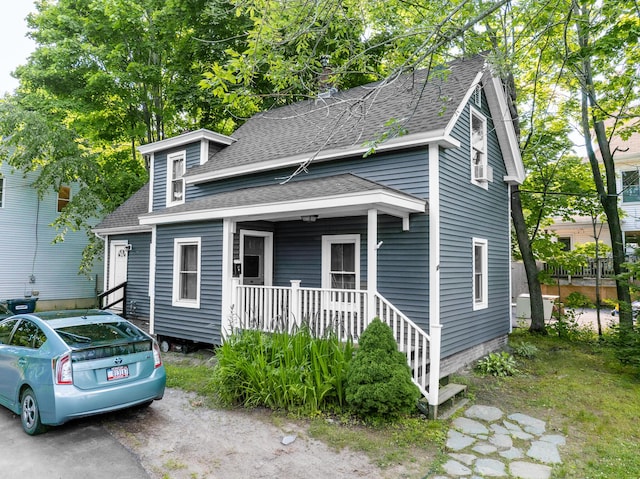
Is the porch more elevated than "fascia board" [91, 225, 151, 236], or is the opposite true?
"fascia board" [91, 225, 151, 236]

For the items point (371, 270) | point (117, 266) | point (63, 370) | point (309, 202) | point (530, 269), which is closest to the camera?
point (63, 370)

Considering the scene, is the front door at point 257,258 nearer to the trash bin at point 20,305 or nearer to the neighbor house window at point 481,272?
the neighbor house window at point 481,272

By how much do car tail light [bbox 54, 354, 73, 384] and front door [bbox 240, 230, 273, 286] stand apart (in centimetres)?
493

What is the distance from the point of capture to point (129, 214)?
541 inches

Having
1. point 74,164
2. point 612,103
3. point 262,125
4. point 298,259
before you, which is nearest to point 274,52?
point 298,259

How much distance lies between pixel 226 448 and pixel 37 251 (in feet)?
51.2

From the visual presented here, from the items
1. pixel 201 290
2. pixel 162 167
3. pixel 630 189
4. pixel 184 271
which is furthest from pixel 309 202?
pixel 630 189

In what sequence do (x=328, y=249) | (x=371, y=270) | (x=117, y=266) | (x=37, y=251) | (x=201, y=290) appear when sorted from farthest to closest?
1. (x=37, y=251)
2. (x=117, y=266)
3. (x=201, y=290)
4. (x=328, y=249)
5. (x=371, y=270)

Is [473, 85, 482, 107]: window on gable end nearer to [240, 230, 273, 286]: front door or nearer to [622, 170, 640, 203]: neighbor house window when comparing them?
[240, 230, 273, 286]: front door

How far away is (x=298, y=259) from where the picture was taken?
29.9 feet

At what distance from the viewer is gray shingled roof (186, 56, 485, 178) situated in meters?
7.50

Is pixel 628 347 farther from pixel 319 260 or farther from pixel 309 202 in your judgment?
pixel 309 202

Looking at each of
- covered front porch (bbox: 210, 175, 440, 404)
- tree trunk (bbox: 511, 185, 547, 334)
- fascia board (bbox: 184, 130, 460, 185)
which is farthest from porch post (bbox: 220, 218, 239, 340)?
tree trunk (bbox: 511, 185, 547, 334)

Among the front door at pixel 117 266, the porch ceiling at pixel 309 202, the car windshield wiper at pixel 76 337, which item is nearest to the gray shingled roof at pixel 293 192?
the porch ceiling at pixel 309 202
